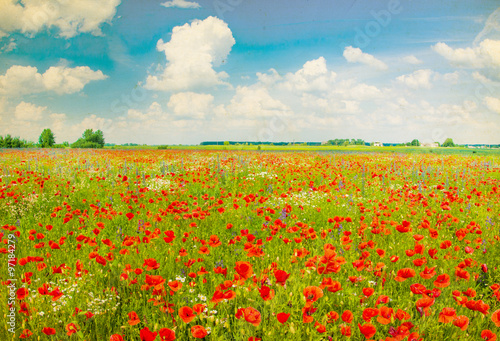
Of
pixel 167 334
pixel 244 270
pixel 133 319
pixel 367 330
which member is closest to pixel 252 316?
pixel 244 270

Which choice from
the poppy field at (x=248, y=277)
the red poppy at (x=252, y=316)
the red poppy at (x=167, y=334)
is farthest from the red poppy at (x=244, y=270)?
the red poppy at (x=167, y=334)

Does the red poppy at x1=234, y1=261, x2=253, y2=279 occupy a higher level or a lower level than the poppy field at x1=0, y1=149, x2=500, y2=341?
higher

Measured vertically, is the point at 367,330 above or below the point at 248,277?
below

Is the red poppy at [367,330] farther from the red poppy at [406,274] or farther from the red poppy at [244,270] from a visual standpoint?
the red poppy at [244,270]

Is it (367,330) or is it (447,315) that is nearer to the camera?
(367,330)

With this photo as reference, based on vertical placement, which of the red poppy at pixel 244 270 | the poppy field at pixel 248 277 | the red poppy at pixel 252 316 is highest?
the red poppy at pixel 244 270

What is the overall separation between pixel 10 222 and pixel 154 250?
3751 millimetres

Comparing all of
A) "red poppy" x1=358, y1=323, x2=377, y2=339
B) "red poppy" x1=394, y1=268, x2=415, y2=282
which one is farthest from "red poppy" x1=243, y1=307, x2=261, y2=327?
"red poppy" x1=394, y1=268, x2=415, y2=282

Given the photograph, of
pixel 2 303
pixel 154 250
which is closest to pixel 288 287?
pixel 154 250

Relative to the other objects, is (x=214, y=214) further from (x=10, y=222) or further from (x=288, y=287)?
(x=10, y=222)

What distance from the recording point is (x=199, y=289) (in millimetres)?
2930

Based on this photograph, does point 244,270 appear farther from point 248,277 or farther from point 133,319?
point 133,319

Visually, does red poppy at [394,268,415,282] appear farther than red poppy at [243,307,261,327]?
Yes

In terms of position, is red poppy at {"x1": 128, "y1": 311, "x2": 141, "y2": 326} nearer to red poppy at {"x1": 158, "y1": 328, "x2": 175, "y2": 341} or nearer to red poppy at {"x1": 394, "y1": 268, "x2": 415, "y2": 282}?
red poppy at {"x1": 158, "y1": 328, "x2": 175, "y2": 341}
